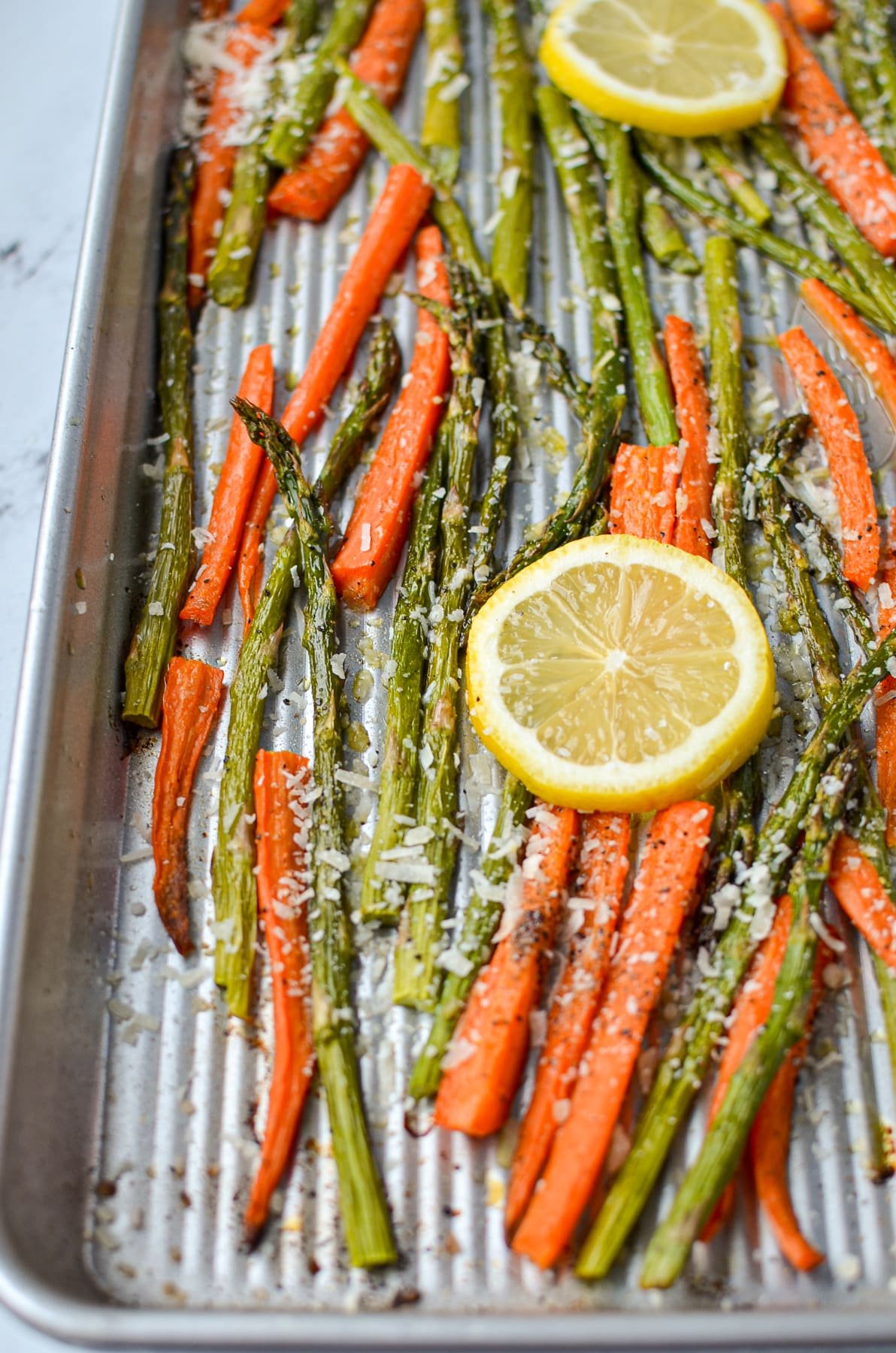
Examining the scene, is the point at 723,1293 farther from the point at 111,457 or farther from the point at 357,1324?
the point at 111,457

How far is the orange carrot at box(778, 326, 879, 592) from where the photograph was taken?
3.54m

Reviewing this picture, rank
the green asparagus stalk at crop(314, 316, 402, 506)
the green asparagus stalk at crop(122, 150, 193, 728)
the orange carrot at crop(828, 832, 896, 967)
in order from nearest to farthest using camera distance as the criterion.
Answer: the orange carrot at crop(828, 832, 896, 967), the green asparagus stalk at crop(122, 150, 193, 728), the green asparagus stalk at crop(314, 316, 402, 506)

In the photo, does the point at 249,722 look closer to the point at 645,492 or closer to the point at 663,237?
the point at 645,492

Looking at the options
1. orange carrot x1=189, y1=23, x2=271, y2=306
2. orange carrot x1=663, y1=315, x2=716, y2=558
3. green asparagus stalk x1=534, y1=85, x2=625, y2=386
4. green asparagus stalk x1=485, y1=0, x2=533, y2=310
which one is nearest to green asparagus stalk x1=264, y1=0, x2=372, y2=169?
orange carrot x1=189, y1=23, x2=271, y2=306

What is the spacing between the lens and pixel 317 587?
3436 mm

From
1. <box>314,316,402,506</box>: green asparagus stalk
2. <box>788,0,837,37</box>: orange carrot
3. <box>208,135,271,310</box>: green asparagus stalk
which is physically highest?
<box>788,0,837,37</box>: orange carrot

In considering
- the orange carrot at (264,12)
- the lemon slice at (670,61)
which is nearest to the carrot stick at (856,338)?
the lemon slice at (670,61)

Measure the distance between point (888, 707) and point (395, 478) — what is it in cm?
160

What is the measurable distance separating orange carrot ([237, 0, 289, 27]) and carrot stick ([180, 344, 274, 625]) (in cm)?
179

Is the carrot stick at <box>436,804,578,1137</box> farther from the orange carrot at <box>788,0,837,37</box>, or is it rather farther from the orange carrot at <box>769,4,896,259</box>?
the orange carrot at <box>788,0,837,37</box>

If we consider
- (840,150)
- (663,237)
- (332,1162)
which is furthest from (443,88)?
(332,1162)

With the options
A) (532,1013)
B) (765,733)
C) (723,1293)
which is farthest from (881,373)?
(723,1293)

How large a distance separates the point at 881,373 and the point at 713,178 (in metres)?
1.10

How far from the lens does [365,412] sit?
12.5ft
